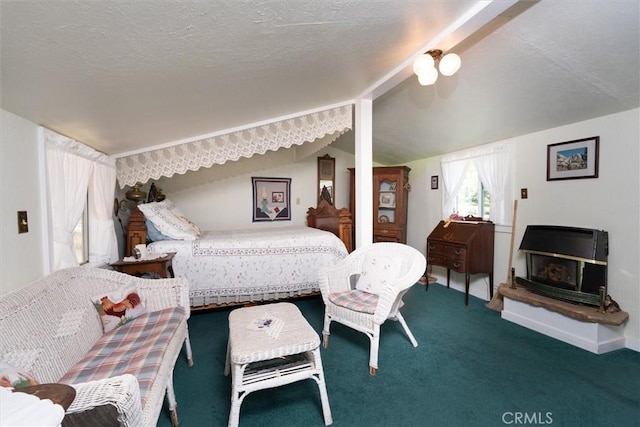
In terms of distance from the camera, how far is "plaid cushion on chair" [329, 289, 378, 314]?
2.05 meters

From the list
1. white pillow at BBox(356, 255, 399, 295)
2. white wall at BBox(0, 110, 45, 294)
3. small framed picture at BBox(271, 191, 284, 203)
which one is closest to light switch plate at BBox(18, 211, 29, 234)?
white wall at BBox(0, 110, 45, 294)

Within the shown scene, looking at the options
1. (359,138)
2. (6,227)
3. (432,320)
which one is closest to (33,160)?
(6,227)

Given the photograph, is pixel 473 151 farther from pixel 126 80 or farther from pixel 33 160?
pixel 33 160

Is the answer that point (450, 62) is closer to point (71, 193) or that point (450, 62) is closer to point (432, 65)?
point (432, 65)

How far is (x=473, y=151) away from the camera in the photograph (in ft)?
11.4

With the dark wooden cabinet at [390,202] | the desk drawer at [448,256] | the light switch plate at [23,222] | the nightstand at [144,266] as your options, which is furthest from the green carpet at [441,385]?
the dark wooden cabinet at [390,202]

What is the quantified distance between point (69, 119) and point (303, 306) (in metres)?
2.59

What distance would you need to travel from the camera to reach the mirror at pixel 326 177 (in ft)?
15.8

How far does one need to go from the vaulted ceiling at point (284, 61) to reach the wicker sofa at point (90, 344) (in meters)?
1.00

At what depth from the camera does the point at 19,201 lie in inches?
59.6

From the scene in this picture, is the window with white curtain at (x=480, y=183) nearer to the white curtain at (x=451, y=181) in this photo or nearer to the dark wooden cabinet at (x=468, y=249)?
the white curtain at (x=451, y=181)

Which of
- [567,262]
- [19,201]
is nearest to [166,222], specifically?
[19,201]

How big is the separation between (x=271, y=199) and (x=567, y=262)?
3.76m

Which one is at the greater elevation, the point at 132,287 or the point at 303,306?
the point at 132,287
